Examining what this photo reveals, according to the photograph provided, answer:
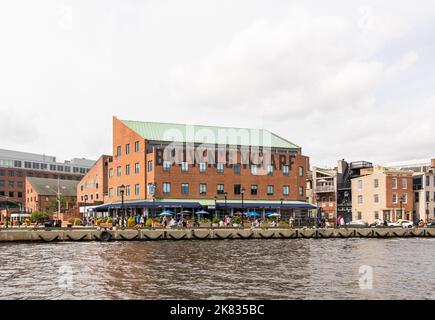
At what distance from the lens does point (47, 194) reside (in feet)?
482

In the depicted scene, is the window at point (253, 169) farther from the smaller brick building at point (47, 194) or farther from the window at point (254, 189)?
the smaller brick building at point (47, 194)

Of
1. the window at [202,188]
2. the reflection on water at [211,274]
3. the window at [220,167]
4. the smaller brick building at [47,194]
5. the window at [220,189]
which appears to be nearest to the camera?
the reflection on water at [211,274]

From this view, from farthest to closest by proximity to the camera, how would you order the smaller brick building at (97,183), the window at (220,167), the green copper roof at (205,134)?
the smaller brick building at (97,183) → the green copper roof at (205,134) → the window at (220,167)

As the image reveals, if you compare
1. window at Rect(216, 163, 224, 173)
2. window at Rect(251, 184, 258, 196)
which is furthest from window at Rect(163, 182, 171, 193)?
window at Rect(251, 184, 258, 196)

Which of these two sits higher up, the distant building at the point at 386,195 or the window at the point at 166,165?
the window at the point at 166,165

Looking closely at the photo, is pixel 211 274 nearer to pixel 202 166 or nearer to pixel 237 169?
pixel 202 166

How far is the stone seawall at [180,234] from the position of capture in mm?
62750

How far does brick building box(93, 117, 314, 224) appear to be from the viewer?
93375mm

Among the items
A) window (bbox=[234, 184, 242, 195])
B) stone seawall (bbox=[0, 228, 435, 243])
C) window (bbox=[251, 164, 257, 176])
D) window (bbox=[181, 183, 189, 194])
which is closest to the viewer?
stone seawall (bbox=[0, 228, 435, 243])

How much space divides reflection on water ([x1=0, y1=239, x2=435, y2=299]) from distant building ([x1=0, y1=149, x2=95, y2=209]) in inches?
4982

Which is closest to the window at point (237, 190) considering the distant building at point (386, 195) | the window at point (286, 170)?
the window at point (286, 170)

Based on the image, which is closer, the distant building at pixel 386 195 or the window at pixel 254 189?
the window at pixel 254 189

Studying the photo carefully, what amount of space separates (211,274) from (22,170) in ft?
518

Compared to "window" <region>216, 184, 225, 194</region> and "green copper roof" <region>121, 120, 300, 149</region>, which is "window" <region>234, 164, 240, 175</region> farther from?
"green copper roof" <region>121, 120, 300, 149</region>
